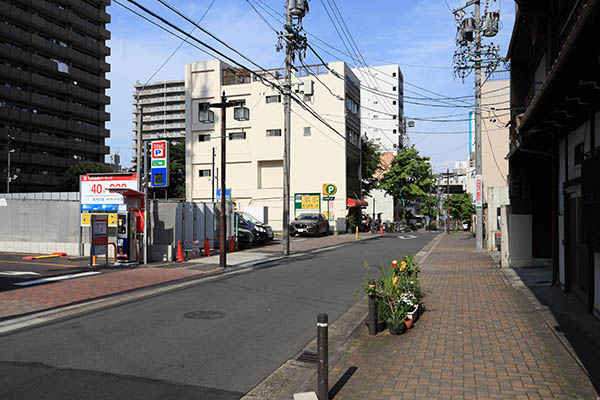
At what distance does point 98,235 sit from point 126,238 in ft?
3.04

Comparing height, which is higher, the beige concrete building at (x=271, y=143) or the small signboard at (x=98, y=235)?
the beige concrete building at (x=271, y=143)

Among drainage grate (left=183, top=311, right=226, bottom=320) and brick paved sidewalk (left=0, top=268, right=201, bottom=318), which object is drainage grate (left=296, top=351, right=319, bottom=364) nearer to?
drainage grate (left=183, top=311, right=226, bottom=320)

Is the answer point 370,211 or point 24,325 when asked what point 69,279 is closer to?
point 24,325

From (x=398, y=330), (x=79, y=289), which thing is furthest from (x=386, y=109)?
(x=398, y=330)

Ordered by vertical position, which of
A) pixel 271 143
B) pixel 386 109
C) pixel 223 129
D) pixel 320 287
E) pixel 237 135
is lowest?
pixel 320 287

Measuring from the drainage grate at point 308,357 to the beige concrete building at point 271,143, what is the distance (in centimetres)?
3551

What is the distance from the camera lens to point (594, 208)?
7.12 metres

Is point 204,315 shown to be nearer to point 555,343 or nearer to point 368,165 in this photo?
point 555,343

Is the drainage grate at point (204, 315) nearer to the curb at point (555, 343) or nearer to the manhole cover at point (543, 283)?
the curb at point (555, 343)

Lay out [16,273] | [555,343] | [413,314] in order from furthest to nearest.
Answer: [16,273] < [413,314] < [555,343]

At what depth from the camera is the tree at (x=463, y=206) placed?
2657 inches

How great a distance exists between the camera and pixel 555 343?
688 centimetres

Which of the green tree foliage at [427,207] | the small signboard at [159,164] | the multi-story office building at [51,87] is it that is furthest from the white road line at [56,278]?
the green tree foliage at [427,207]

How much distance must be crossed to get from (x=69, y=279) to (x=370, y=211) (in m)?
64.0
